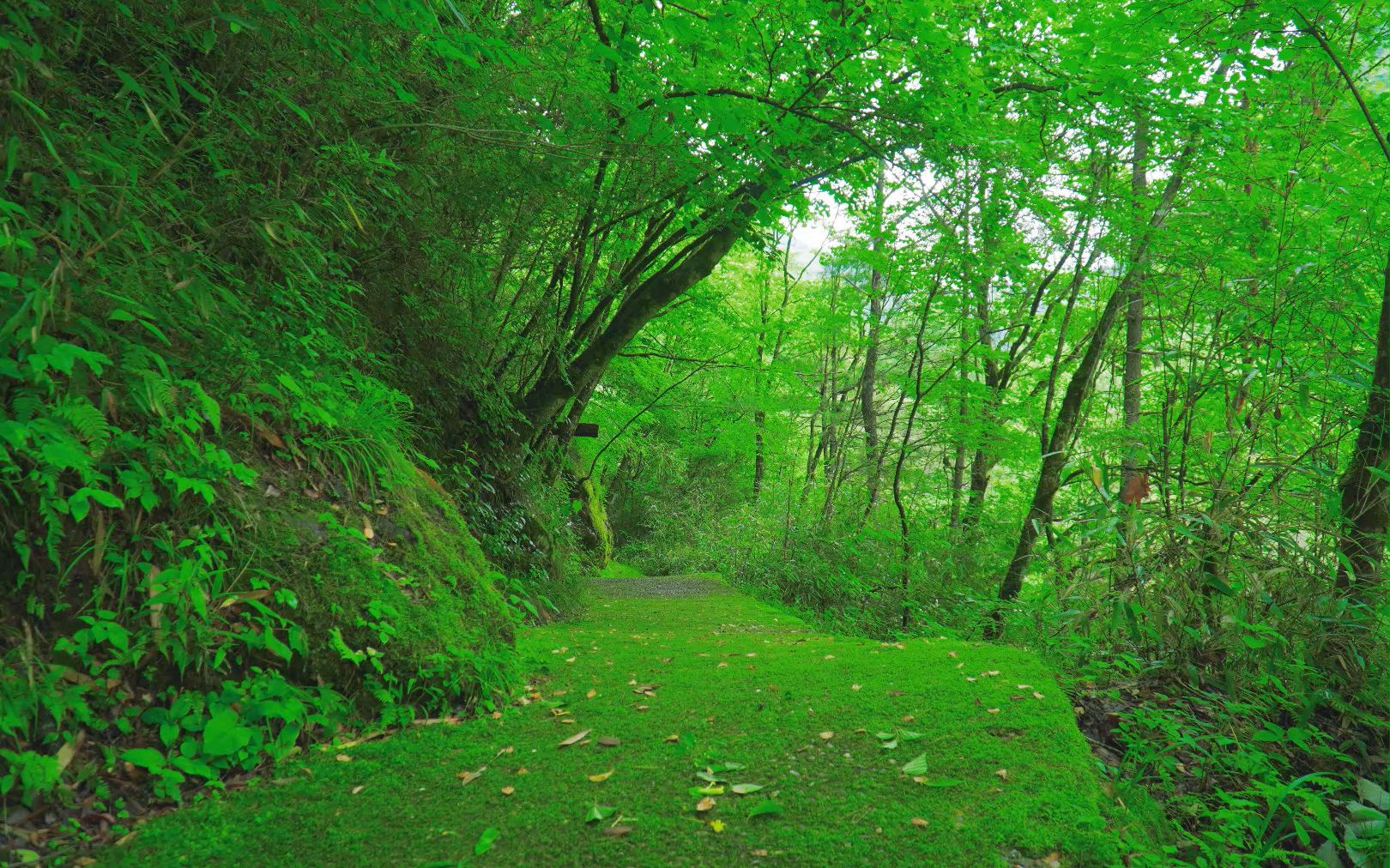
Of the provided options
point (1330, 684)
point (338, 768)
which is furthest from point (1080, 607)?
point (338, 768)

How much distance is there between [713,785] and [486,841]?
0.75 meters

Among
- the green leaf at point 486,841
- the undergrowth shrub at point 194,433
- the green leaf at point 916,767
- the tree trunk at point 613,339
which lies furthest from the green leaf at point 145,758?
the tree trunk at point 613,339

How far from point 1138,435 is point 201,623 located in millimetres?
5660

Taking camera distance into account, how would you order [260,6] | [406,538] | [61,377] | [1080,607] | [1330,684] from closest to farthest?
[61,377] → [1330,684] → [260,6] → [1080,607] → [406,538]

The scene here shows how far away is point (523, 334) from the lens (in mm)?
6684

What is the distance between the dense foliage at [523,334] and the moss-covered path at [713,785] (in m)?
0.28

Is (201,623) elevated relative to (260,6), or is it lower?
lower

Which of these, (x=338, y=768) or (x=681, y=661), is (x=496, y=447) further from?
(x=338, y=768)

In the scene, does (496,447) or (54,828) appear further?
(496,447)

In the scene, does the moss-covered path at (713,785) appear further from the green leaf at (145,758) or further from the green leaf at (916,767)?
the green leaf at (145,758)

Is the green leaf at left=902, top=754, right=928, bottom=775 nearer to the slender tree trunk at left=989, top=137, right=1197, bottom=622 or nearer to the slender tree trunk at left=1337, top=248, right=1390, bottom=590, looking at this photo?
the slender tree trunk at left=1337, top=248, right=1390, bottom=590

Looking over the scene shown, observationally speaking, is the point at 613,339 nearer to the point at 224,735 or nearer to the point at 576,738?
the point at 576,738

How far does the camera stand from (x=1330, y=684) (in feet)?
8.30

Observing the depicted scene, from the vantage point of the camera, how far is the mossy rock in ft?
8.81
